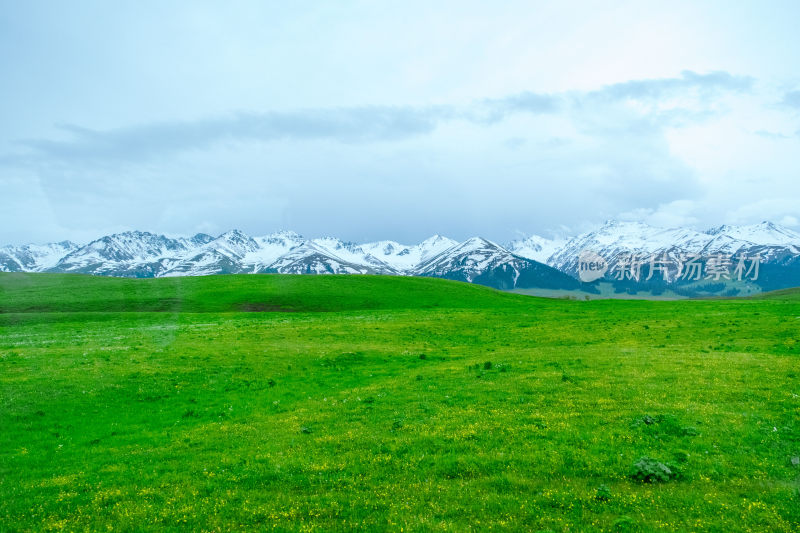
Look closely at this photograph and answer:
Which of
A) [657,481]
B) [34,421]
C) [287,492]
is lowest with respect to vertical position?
[34,421]

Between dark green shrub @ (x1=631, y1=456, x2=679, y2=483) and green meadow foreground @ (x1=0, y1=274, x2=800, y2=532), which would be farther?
dark green shrub @ (x1=631, y1=456, x2=679, y2=483)

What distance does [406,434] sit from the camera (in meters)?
18.3

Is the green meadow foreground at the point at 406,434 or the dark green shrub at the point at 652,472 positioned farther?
the dark green shrub at the point at 652,472

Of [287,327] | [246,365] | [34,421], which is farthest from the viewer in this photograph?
[287,327]

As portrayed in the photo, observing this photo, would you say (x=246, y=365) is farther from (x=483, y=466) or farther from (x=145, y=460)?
(x=483, y=466)

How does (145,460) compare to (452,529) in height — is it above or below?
below

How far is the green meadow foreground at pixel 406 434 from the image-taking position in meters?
12.3

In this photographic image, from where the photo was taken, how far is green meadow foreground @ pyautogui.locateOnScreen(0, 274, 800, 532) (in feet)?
40.3

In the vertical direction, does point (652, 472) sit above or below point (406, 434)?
above

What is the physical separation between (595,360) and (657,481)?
66.5 feet

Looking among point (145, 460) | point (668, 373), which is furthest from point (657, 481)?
point (145, 460)

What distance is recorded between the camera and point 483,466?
1465 centimetres

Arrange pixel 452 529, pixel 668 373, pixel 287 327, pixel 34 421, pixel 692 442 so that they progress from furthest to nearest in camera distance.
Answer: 1. pixel 287 327
2. pixel 668 373
3. pixel 34 421
4. pixel 692 442
5. pixel 452 529

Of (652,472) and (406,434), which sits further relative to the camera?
(406,434)
